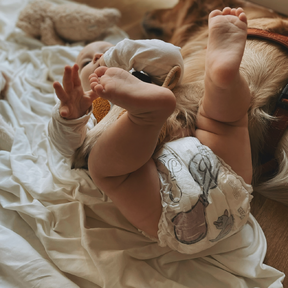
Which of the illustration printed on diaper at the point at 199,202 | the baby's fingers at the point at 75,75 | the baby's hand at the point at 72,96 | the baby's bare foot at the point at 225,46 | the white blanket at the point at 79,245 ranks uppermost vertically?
the baby's bare foot at the point at 225,46

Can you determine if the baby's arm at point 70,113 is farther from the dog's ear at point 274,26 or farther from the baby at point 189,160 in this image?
the dog's ear at point 274,26

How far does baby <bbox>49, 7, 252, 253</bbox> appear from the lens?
1.73 ft

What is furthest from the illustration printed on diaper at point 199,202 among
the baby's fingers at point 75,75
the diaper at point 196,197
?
the baby's fingers at point 75,75

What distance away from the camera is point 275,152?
738 millimetres

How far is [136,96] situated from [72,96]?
14 centimetres

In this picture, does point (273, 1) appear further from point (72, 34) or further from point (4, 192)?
point (4, 192)

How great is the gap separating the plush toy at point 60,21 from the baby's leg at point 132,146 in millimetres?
712

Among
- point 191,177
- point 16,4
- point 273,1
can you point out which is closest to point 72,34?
point 16,4

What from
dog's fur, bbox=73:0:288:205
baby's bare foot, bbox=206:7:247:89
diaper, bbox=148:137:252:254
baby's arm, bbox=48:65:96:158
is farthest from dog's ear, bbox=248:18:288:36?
baby's arm, bbox=48:65:96:158

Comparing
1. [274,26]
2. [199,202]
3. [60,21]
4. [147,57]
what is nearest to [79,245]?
[199,202]

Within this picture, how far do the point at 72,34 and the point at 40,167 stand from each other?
2.01 ft

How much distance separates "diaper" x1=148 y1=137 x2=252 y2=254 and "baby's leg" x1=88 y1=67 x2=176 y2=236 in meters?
0.03

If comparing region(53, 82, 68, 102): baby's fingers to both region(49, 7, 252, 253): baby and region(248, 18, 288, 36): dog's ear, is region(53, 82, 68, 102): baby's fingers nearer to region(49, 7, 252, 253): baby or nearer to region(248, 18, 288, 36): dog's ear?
region(49, 7, 252, 253): baby

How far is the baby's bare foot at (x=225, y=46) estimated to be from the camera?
0.54 meters
